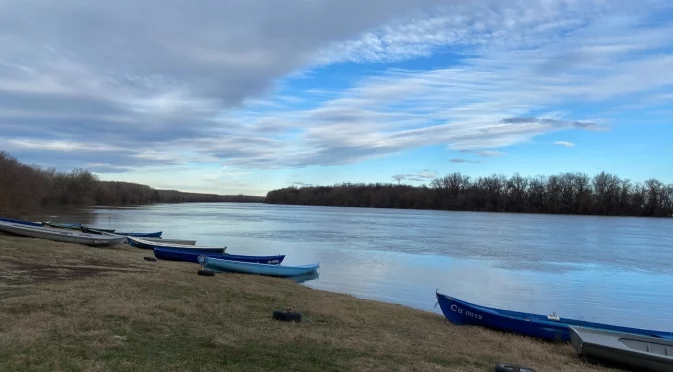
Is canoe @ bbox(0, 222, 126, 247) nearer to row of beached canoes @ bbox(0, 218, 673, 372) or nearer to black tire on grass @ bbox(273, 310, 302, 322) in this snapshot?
row of beached canoes @ bbox(0, 218, 673, 372)

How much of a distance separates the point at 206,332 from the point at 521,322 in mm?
6744

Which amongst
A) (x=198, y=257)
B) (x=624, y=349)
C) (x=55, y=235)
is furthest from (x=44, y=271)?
(x=624, y=349)

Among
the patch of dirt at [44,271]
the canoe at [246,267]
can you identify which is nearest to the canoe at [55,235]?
the canoe at [246,267]

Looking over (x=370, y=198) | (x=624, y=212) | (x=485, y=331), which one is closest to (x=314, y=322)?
(x=485, y=331)

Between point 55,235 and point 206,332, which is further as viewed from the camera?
point 55,235

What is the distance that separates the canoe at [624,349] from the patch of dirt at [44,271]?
406 inches

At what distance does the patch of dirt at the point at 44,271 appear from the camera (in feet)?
33.4

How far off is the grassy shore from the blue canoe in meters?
0.34

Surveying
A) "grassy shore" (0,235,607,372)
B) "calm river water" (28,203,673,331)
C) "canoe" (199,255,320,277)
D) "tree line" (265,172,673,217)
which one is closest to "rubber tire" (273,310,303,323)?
"grassy shore" (0,235,607,372)

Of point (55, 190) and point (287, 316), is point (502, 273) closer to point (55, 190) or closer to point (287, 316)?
point (287, 316)

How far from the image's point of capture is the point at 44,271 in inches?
457

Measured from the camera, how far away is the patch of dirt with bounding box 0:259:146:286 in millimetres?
10180

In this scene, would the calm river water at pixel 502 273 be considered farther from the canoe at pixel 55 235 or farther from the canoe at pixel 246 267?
the canoe at pixel 55 235

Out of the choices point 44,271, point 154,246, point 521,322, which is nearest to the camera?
point 521,322
